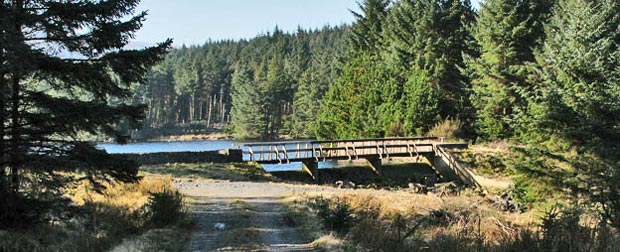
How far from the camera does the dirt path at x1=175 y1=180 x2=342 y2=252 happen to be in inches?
400

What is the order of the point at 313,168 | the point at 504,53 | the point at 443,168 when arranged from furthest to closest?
the point at 504,53 < the point at 443,168 < the point at 313,168

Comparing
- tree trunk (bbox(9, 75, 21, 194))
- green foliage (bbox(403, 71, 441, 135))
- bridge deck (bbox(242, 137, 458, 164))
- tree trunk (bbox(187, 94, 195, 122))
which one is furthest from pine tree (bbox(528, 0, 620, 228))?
tree trunk (bbox(187, 94, 195, 122))

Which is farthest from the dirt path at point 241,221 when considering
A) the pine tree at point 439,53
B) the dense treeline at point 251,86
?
the dense treeline at point 251,86

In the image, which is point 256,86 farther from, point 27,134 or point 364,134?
point 27,134

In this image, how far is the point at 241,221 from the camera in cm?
1343

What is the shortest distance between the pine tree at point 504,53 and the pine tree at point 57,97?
31824mm

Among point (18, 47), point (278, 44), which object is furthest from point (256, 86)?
point (18, 47)

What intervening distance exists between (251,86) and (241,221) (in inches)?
3386

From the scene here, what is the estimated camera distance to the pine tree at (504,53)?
3769cm

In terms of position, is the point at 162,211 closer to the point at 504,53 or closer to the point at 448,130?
the point at 448,130

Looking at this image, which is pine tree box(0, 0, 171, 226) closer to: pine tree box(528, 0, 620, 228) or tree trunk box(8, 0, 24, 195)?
tree trunk box(8, 0, 24, 195)

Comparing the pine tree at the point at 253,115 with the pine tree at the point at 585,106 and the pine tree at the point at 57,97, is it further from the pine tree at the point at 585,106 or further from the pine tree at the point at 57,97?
the pine tree at the point at 57,97

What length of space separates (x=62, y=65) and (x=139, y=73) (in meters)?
1.74

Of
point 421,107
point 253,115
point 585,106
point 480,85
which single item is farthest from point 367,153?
point 253,115
